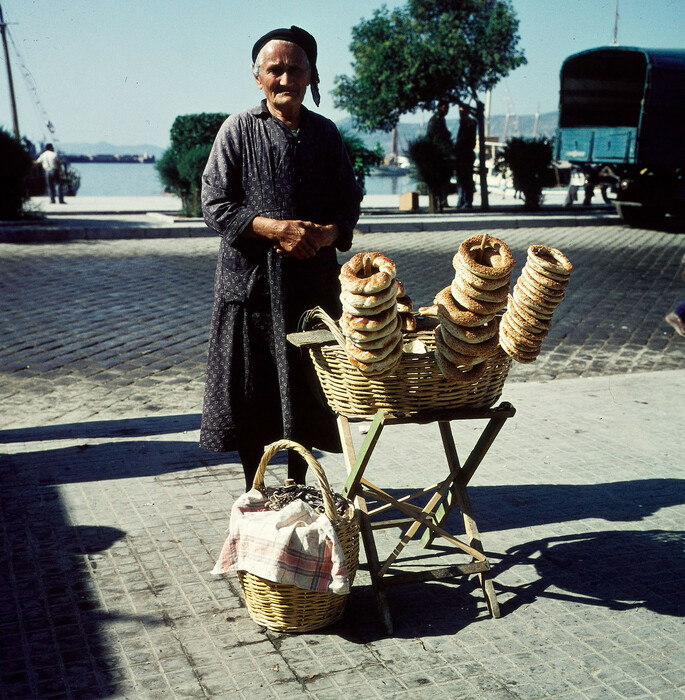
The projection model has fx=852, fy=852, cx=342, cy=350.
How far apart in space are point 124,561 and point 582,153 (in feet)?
59.1

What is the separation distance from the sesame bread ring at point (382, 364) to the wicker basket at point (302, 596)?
0.39 meters

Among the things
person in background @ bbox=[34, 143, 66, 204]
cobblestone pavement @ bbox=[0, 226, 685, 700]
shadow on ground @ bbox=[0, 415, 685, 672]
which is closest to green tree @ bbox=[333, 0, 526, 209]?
person in background @ bbox=[34, 143, 66, 204]

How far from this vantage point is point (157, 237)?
16.5 metres

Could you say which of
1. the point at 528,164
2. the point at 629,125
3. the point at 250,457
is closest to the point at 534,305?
the point at 250,457

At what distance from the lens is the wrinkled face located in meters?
3.33

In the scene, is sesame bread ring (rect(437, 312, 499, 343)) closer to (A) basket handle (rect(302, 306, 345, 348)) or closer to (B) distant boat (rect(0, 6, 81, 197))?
(A) basket handle (rect(302, 306, 345, 348))

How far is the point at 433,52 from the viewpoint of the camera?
77.9 feet

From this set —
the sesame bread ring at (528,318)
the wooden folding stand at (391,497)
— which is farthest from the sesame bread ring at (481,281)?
the wooden folding stand at (391,497)

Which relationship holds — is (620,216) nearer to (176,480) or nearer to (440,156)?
(440,156)

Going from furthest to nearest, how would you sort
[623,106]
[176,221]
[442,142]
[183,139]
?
[442,142]
[183,139]
[623,106]
[176,221]

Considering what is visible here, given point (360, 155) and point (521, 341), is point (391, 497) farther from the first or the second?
point (360, 155)

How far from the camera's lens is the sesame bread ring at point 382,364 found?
9.08ft

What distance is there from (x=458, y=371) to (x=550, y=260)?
523 millimetres

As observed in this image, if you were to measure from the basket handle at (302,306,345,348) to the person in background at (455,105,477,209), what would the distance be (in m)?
19.2
